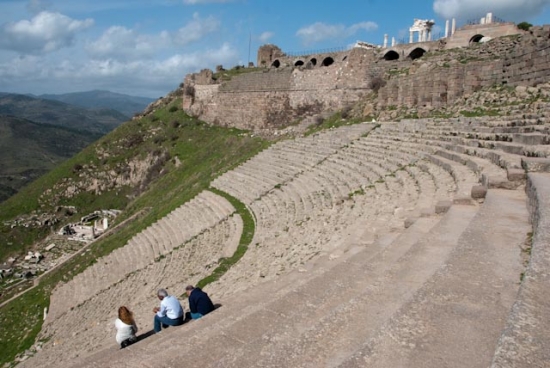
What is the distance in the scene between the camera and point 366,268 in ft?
14.9

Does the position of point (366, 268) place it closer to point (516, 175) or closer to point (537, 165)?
point (516, 175)

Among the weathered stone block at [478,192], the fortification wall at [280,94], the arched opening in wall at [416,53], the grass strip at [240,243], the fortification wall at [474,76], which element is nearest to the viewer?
the weathered stone block at [478,192]

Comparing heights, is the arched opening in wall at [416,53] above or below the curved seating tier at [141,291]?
above

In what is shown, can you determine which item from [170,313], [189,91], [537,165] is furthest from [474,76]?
[189,91]

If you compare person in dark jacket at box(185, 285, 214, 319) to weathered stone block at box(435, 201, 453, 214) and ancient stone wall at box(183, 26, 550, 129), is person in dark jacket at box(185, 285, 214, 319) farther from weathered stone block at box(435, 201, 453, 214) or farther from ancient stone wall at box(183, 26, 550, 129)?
ancient stone wall at box(183, 26, 550, 129)

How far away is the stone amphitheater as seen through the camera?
Result: 286 cm

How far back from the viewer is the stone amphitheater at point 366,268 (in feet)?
9.37

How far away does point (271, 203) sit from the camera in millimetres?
13914

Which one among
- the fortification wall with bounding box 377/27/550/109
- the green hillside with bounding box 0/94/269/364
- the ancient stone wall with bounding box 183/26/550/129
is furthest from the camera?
the green hillside with bounding box 0/94/269/364

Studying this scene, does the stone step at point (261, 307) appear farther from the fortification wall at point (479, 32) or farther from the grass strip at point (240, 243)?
the fortification wall at point (479, 32)

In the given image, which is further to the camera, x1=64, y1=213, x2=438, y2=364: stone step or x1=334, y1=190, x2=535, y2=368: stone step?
x1=64, y1=213, x2=438, y2=364: stone step

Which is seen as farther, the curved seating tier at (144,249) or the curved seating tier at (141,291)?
the curved seating tier at (144,249)

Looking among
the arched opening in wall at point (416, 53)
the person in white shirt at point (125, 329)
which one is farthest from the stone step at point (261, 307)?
the arched opening in wall at point (416, 53)

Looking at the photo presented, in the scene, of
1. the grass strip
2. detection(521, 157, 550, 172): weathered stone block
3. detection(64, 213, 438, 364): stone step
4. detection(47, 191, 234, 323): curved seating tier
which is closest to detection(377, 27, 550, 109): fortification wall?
detection(521, 157, 550, 172): weathered stone block
